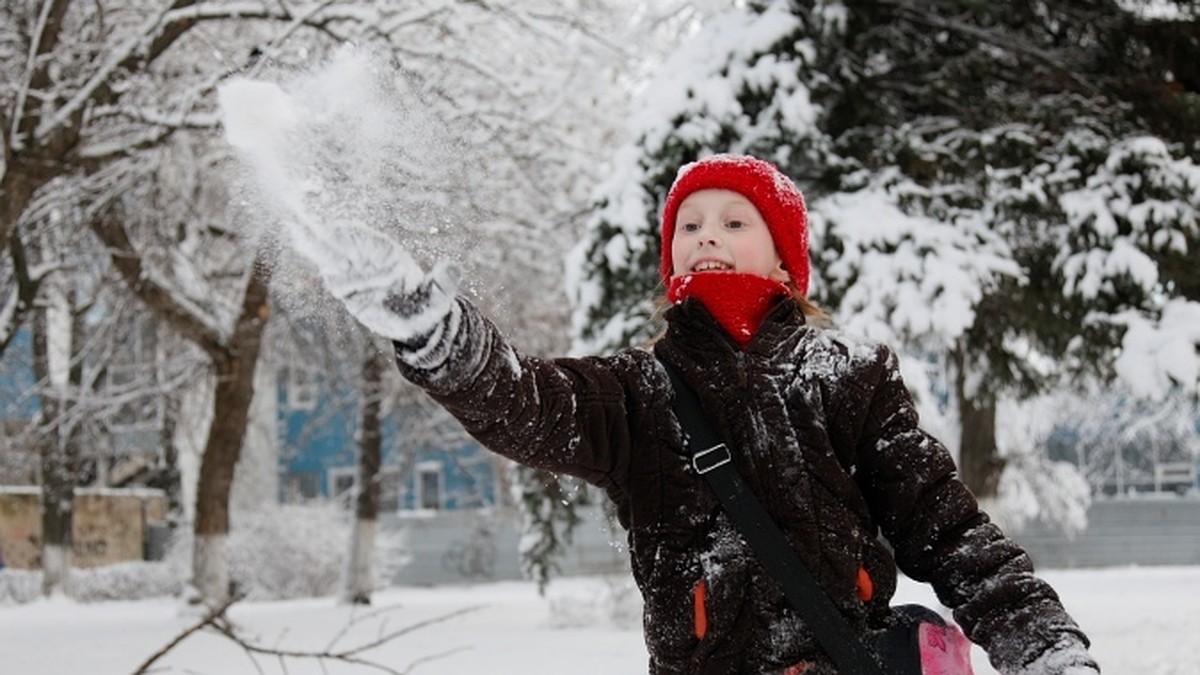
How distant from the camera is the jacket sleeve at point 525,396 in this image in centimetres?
152

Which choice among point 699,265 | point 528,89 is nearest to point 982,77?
point 528,89

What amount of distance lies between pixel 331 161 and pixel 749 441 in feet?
2.46

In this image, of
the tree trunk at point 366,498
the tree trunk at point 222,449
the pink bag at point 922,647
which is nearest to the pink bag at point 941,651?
the pink bag at point 922,647

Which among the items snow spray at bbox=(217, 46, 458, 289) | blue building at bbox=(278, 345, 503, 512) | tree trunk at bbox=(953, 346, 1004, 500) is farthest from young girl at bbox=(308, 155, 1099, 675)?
blue building at bbox=(278, 345, 503, 512)

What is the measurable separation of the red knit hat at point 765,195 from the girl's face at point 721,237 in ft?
0.04

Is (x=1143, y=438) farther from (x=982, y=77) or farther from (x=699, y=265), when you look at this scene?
(x=699, y=265)

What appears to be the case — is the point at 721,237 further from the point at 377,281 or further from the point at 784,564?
the point at 377,281

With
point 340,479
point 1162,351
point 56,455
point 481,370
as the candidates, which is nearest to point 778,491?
point 481,370

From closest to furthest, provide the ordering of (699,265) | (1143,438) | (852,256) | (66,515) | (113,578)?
1. (699,265)
2. (852,256)
3. (66,515)
4. (113,578)
5. (1143,438)

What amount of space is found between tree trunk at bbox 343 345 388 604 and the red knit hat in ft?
46.8

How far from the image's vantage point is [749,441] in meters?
2.00

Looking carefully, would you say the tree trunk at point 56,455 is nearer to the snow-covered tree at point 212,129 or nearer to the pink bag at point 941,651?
the snow-covered tree at point 212,129

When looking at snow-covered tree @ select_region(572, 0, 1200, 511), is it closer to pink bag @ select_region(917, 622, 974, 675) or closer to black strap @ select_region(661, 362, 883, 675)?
pink bag @ select_region(917, 622, 974, 675)

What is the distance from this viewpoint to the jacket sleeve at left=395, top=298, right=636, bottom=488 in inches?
59.7
